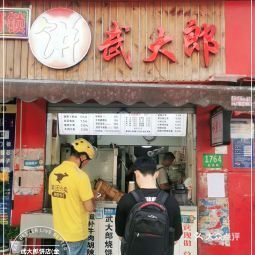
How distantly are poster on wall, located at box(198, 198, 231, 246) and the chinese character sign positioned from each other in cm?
220

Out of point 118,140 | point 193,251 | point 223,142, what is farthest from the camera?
point 118,140

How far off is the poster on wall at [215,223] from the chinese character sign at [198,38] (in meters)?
2.20

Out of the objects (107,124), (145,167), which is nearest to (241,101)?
(145,167)

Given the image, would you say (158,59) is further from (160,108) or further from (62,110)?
(62,110)

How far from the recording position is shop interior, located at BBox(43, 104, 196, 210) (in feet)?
19.3

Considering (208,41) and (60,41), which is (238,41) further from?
(60,41)

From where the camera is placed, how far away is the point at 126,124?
6195 millimetres

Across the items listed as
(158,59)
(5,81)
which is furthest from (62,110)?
(158,59)

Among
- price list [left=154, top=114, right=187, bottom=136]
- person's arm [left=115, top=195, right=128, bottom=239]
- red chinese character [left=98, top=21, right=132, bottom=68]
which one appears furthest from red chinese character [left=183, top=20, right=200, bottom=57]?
person's arm [left=115, top=195, right=128, bottom=239]

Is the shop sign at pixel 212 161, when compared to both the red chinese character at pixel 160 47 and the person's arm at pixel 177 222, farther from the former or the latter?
the person's arm at pixel 177 222

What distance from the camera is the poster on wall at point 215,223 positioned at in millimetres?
5863

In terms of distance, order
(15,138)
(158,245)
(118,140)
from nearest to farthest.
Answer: (158,245) → (15,138) → (118,140)

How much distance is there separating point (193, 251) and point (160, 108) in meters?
2.22

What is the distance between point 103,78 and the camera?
18.8 feet
